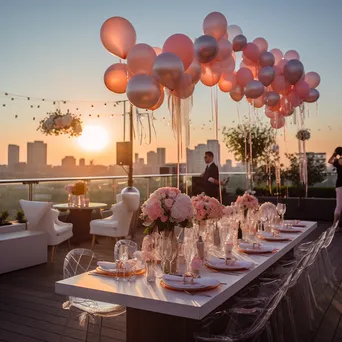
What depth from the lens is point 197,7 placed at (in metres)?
6.98

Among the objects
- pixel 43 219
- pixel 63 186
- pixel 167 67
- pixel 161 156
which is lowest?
pixel 43 219

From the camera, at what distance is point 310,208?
10984 mm

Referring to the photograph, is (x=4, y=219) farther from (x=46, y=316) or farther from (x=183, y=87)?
(x=183, y=87)

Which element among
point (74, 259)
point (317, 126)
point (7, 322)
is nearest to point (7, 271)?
point (7, 322)

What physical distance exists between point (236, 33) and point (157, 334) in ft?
13.2

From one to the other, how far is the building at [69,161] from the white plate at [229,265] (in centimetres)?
928

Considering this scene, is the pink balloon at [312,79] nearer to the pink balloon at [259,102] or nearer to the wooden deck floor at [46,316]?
the pink balloon at [259,102]

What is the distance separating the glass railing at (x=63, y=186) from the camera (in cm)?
733

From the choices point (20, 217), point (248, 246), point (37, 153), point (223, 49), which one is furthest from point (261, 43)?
point (37, 153)

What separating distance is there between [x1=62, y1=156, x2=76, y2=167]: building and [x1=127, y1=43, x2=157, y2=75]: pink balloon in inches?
330

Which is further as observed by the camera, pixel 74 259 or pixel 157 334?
pixel 74 259

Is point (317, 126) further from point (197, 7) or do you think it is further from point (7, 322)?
point (7, 322)

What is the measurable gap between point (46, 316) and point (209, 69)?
3.02 m

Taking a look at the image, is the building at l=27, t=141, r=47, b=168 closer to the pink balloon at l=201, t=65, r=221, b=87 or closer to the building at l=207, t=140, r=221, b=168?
the building at l=207, t=140, r=221, b=168
